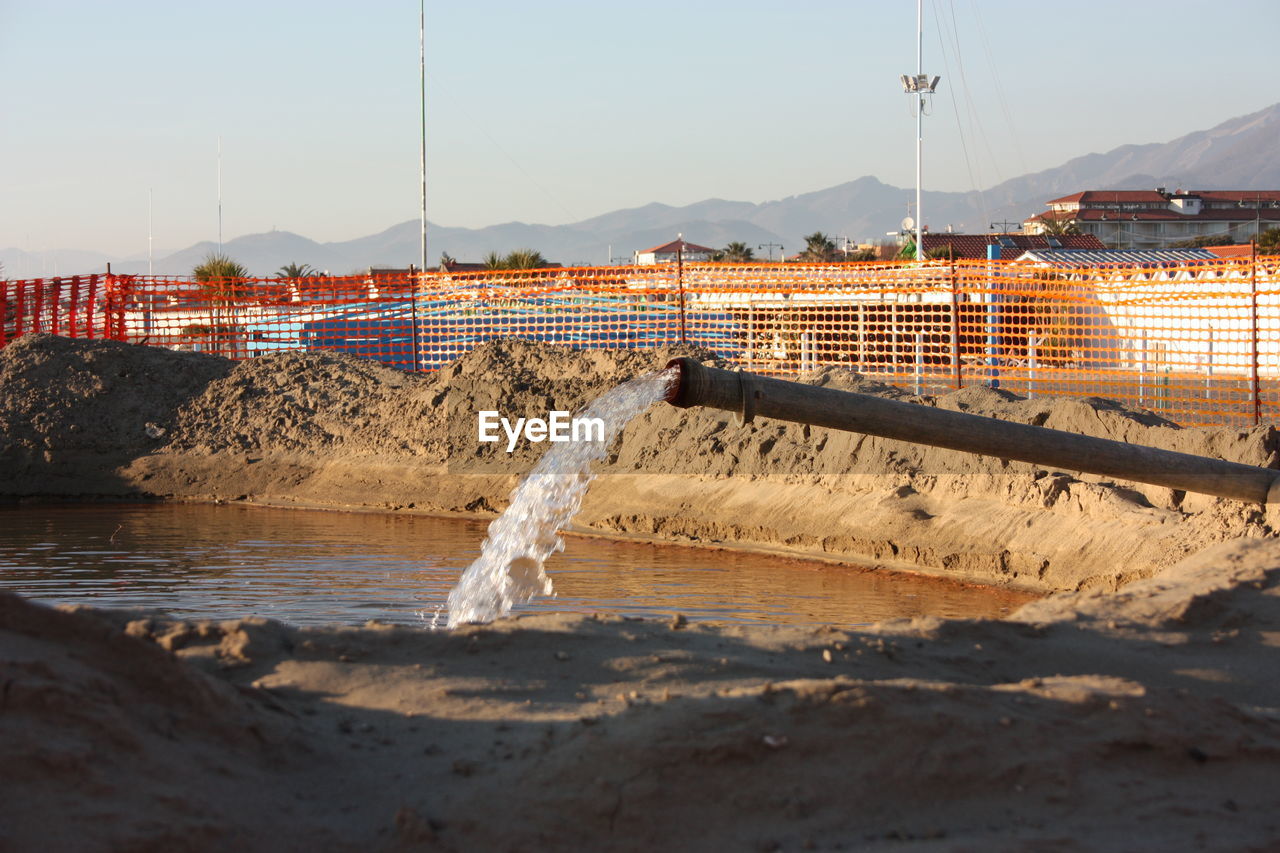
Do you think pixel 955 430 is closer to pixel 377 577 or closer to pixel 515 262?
pixel 377 577

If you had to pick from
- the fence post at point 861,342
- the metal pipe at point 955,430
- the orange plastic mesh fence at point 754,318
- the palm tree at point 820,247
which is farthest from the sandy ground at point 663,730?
the palm tree at point 820,247

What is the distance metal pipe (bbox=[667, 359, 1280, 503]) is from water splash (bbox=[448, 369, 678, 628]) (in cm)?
33

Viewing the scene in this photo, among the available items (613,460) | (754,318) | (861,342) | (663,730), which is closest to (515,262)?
(754,318)

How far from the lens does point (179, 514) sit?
563 inches

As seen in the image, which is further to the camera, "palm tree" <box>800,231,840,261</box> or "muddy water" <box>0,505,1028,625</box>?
"palm tree" <box>800,231,840,261</box>

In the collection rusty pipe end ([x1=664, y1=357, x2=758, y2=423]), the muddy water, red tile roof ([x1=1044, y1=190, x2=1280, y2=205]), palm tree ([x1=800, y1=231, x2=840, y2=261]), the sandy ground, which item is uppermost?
red tile roof ([x1=1044, y1=190, x2=1280, y2=205])

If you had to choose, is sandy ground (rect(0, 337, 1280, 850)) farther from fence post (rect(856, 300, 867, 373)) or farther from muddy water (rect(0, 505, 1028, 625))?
fence post (rect(856, 300, 867, 373))

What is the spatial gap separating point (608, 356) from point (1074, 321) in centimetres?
886

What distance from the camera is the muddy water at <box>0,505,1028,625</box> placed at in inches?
344

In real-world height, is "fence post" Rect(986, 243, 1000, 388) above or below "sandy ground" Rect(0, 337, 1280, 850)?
above

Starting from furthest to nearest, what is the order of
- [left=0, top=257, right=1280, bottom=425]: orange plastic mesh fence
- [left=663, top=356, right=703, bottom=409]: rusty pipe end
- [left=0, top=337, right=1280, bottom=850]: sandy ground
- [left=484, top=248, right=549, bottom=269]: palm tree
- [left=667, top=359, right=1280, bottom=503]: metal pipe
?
[left=484, top=248, right=549, bottom=269]: palm tree
[left=0, top=257, right=1280, bottom=425]: orange plastic mesh fence
[left=667, top=359, right=1280, bottom=503]: metal pipe
[left=663, top=356, right=703, bottom=409]: rusty pipe end
[left=0, top=337, right=1280, bottom=850]: sandy ground

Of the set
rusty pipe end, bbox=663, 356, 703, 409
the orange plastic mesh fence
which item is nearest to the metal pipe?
rusty pipe end, bbox=663, 356, 703, 409

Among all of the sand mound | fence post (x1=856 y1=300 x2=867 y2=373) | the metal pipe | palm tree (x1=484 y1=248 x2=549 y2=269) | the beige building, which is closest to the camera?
the metal pipe

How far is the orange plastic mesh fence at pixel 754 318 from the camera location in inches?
696
